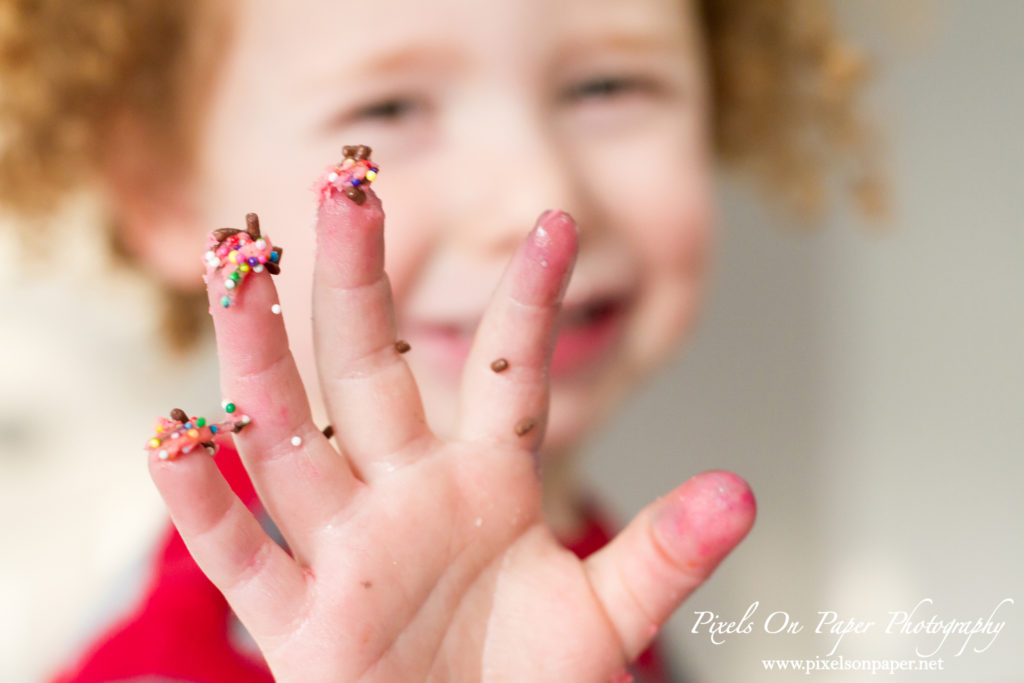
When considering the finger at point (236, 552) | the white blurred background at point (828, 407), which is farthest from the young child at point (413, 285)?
the white blurred background at point (828, 407)

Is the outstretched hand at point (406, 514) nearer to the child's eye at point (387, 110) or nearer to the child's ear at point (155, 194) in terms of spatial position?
the child's eye at point (387, 110)

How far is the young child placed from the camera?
14.2 inches

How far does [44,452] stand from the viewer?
930mm

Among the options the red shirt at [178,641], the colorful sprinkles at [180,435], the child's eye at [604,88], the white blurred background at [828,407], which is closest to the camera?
the colorful sprinkles at [180,435]

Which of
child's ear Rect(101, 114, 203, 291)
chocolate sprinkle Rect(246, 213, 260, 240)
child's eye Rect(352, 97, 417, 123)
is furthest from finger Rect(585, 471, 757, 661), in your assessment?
child's ear Rect(101, 114, 203, 291)

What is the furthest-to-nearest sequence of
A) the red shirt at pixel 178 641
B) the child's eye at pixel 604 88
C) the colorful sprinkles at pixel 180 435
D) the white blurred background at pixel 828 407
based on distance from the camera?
the white blurred background at pixel 828 407
the child's eye at pixel 604 88
the red shirt at pixel 178 641
the colorful sprinkles at pixel 180 435

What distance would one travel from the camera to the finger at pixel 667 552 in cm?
38

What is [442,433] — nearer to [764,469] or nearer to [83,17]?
[83,17]

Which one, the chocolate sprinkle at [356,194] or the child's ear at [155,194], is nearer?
the chocolate sprinkle at [356,194]

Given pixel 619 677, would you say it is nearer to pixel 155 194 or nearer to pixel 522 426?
pixel 522 426

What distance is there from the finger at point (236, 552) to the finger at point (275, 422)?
0.04 ft

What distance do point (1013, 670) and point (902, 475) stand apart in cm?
23

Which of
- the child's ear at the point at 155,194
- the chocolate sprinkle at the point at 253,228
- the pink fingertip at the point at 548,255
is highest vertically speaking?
the child's ear at the point at 155,194

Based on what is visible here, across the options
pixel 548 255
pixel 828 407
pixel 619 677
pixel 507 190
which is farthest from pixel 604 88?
pixel 828 407
